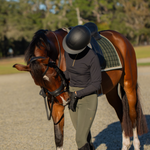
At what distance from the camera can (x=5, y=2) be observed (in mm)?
37156

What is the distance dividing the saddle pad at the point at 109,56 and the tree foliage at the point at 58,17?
2556cm

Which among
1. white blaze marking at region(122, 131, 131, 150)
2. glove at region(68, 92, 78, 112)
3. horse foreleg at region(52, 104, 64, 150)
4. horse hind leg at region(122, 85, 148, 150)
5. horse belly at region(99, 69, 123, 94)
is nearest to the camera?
glove at region(68, 92, 78, 112)

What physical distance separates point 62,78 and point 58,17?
3979cm

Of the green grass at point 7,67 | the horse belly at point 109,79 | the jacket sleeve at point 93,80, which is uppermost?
the jacket sleeve at point 93,80

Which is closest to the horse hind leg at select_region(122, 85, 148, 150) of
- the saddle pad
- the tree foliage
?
the saddle pad

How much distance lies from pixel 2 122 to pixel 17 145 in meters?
1.62

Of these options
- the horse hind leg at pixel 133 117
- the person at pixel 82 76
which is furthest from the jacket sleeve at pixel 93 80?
the horse hind leg at pixel 133 117

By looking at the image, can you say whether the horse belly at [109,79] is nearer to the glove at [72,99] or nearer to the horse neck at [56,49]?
the horse neck at [56,49]

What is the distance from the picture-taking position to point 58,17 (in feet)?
133

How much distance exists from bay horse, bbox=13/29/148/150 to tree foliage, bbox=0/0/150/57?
25.4 meters

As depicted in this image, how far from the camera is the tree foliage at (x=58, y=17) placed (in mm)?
36906

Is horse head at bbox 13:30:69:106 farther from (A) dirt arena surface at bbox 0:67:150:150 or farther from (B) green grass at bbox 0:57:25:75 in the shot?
(B) green grass at bbox 0:57:25:75

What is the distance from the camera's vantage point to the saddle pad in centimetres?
314

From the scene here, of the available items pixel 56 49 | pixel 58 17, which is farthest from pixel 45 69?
pixel 58 17
